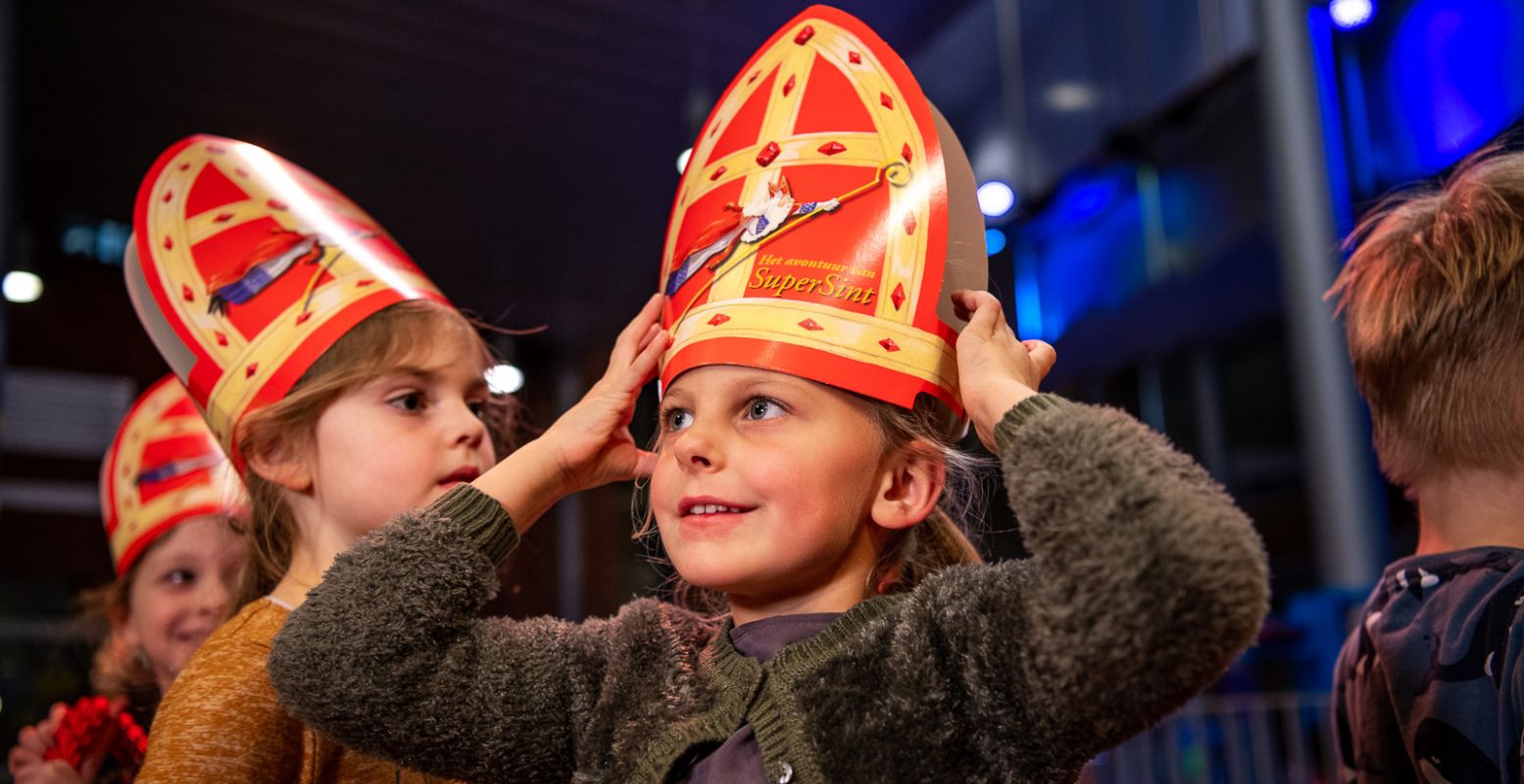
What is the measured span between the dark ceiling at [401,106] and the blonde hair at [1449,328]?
3.60 metres

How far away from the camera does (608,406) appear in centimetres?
118

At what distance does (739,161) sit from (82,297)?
5897 mm

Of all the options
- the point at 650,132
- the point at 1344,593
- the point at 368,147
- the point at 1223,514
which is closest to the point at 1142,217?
the point at 650,132

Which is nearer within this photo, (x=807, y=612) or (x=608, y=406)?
(x=807, y=612)

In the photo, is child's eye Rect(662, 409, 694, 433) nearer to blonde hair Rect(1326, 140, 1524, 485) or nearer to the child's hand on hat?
the child's hand on hat

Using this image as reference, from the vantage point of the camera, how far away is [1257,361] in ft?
22.0

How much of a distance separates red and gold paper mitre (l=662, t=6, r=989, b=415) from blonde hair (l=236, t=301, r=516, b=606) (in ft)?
1.33

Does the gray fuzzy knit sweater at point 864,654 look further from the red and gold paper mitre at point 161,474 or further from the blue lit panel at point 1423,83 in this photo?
the blue lit panel at point 1423,83

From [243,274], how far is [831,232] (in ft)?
2.61

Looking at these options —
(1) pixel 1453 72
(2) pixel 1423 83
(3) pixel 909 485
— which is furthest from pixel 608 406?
(2) pixel 1423 83

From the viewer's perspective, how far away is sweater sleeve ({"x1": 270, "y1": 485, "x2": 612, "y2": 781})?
100 centimetres

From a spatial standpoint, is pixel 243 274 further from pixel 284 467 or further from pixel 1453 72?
pixel 1453 72

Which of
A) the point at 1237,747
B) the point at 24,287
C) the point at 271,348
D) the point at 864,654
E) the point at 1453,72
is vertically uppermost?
the point at 24,287

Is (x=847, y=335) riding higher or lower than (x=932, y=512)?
higher
